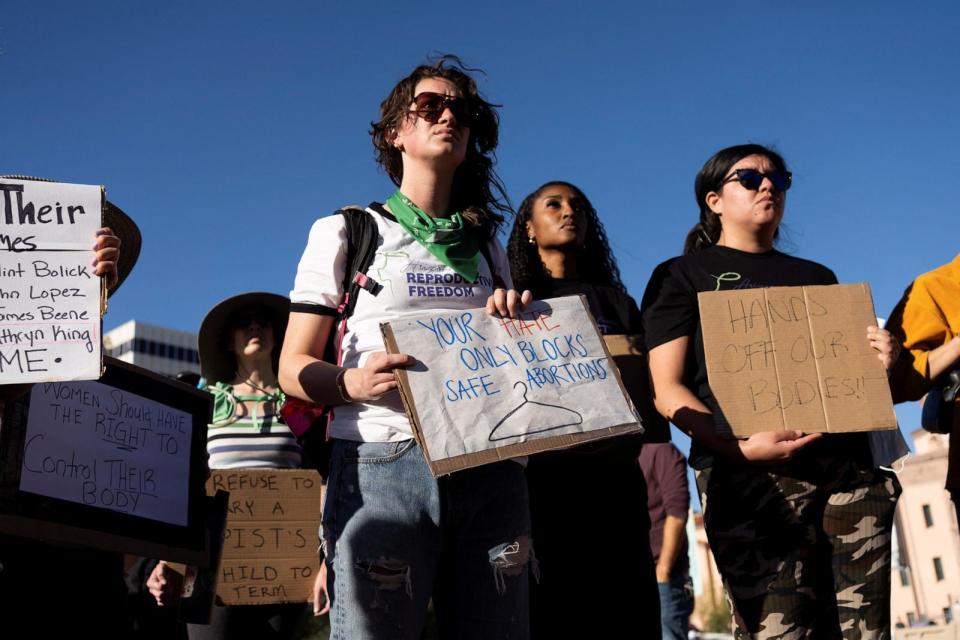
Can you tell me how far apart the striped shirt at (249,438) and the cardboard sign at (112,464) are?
3.61ft

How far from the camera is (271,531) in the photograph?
4.99 metres

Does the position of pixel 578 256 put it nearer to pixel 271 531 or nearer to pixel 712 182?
pixel 712 182

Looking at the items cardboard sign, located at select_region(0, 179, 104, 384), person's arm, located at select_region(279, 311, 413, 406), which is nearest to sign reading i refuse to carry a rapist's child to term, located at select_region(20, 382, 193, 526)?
cardboard sign, located at select_region(0, 179, 104, 384)

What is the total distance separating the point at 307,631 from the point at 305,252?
2577 centimetres

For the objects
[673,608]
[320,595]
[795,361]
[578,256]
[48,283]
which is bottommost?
[673,608]

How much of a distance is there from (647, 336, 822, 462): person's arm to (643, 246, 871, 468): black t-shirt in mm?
55

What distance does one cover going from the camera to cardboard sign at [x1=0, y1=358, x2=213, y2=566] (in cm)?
336

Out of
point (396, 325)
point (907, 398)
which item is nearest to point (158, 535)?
point (396, 325)

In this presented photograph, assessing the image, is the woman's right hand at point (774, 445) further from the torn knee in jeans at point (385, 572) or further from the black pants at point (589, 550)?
the torn knee in jeans at point (385, 572)

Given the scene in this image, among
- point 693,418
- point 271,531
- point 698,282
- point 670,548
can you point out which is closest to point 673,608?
point 670,548

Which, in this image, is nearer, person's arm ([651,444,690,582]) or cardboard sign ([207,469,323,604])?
cardboard sign ([207,469,323,604])

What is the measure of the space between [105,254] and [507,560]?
150cm

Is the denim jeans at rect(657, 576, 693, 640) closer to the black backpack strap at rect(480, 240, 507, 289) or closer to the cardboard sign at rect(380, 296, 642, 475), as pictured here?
the black backpack strap at rect(480, 240, 507, 289)

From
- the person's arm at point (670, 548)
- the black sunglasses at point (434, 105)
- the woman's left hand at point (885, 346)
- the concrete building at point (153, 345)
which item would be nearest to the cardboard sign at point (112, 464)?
the black sunglasses at point (434, 105)
